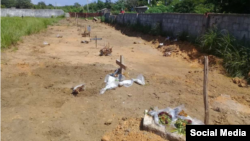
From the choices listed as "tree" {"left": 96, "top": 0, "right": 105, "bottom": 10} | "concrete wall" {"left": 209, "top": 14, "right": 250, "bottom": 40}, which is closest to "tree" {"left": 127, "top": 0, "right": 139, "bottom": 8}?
"tree" {"left": 96, "top": 0, "right": 105, "bottom": 10}

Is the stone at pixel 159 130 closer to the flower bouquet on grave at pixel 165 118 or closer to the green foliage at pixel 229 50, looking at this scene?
the flower bouquet on grave at pixel 165 118

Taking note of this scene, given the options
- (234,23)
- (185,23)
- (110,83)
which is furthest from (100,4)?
(110,83)

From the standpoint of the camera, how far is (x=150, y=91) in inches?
182

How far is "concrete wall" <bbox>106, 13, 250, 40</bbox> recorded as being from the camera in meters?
6.79

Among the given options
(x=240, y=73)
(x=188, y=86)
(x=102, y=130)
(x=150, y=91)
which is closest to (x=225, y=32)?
(x=240, y=73)

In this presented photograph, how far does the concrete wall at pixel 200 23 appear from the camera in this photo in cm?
679

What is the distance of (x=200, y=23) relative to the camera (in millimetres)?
8688

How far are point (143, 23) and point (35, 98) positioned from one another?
11.9 m

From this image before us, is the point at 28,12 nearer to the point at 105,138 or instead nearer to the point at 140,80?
the point at 140,80

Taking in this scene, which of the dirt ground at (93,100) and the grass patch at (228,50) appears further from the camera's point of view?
the grass patch at (228,50)

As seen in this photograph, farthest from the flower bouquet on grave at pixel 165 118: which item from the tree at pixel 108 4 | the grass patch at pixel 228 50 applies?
the tree at pixel 108 4

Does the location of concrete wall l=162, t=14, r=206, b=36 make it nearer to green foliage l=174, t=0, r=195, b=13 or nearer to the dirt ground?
green foliage l=174, t=0, r=195, b=13

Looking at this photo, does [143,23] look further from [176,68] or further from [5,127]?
[5,127]

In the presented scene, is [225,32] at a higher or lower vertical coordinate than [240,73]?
higher
